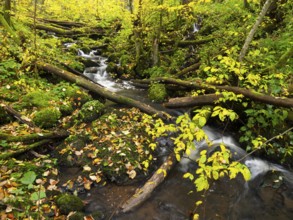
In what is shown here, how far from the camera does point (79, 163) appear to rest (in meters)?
5.61

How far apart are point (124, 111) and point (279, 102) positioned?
445 centimetres

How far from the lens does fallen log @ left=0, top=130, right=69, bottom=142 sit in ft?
17.1

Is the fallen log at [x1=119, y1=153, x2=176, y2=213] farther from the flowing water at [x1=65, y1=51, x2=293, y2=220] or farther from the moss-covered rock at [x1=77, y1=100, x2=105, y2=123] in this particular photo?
the moss-covered rock at [x1=77, y1=100, x2=105, y2=123]

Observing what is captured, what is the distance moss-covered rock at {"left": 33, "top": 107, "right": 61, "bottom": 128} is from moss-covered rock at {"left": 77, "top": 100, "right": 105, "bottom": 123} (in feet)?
2.24

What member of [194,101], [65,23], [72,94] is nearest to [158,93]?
[194,101]

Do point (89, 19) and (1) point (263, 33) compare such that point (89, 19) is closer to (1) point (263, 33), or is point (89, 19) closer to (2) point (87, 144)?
(1) point (263, 33)

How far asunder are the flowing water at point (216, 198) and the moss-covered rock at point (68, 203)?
0.28 m

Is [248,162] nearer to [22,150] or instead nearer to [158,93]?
[158,93]

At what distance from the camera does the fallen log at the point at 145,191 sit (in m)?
4.73

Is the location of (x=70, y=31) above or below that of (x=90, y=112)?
above

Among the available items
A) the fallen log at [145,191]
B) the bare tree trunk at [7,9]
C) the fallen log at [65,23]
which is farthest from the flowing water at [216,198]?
the fallen log at [65,23]

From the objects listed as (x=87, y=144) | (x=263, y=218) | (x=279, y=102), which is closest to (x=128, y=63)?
(x=87, y=144)

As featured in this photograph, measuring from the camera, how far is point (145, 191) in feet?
16.4

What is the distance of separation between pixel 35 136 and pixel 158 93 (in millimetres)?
5084
